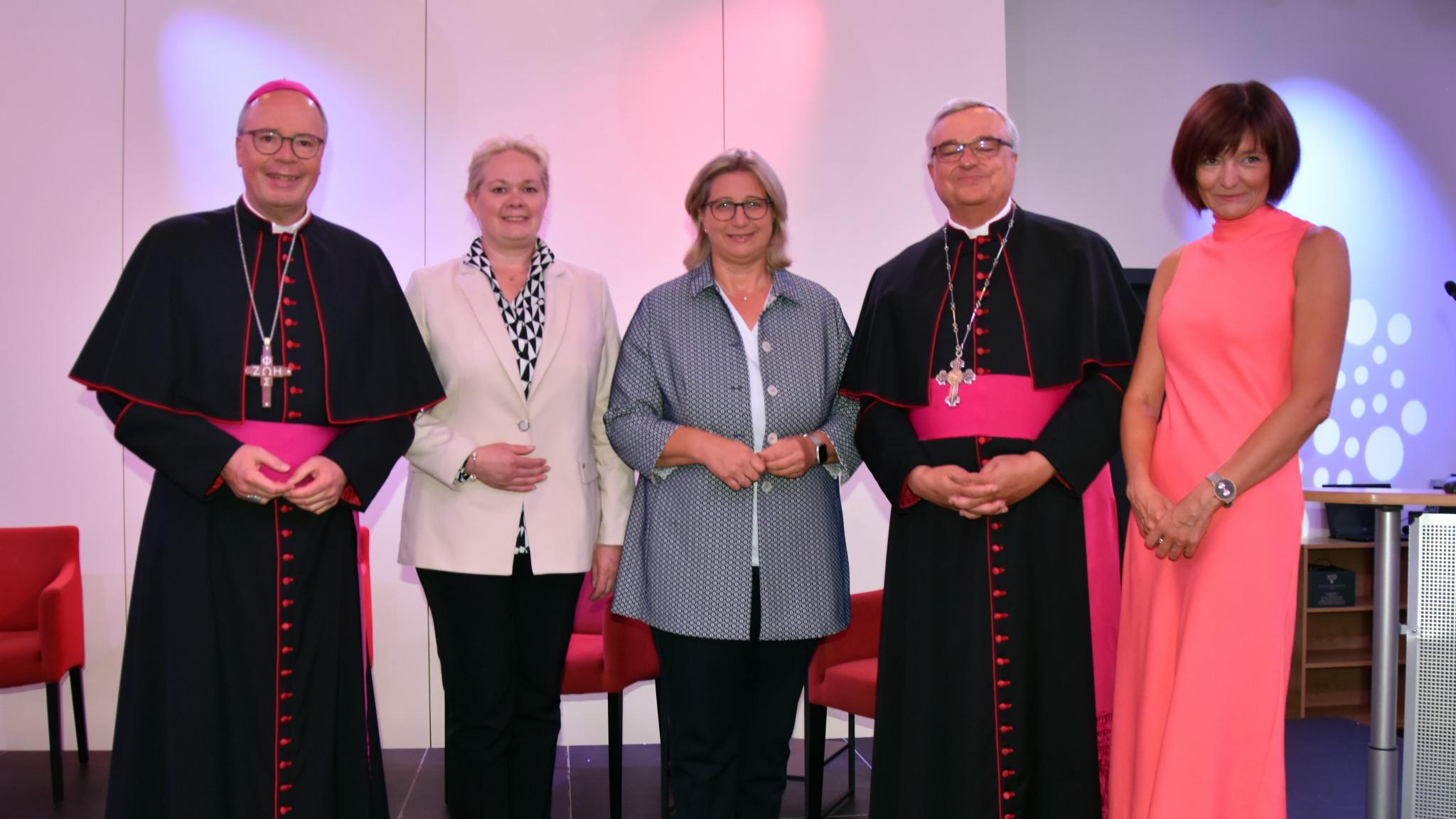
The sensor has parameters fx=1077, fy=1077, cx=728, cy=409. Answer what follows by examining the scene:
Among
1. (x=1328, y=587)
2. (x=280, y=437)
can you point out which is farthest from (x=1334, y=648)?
(x=280, y=437)

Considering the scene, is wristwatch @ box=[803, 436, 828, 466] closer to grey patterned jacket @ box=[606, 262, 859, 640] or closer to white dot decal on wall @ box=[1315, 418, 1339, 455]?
grey patterned jacket @ box=[606, 262, 859, 640]

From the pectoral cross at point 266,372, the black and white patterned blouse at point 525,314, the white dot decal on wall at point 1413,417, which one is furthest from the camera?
the white dot decal on wall at point 1413,417

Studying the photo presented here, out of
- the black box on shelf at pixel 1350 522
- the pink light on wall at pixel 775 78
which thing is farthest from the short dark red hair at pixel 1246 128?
the black box on shelf at pixel 1350 522

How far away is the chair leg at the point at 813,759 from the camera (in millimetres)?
3492

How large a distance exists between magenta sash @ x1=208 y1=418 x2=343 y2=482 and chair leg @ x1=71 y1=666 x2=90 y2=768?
92.7 inches

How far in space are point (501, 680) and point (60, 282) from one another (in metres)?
3.11

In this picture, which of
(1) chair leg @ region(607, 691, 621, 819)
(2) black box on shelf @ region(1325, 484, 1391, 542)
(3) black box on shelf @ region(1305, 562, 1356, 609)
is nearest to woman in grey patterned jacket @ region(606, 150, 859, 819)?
(1) chair leg @ region(607, 691, 621, 819)

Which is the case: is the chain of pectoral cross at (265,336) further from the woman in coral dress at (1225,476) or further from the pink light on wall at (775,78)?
the pink light on wall at (775,78)

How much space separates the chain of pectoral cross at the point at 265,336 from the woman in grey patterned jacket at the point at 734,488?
777 mm

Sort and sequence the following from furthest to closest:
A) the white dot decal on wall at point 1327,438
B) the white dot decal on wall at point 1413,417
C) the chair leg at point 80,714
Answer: the white dot decal on wall at point 1413,417
the white dot decal on wall at point 1327,438
the chair leg at point 80,714

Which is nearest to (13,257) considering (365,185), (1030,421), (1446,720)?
(365,185)

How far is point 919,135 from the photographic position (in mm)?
4785

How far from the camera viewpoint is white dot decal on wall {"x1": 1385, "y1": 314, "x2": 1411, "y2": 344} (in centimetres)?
614

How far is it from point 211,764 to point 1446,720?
2784 mm
